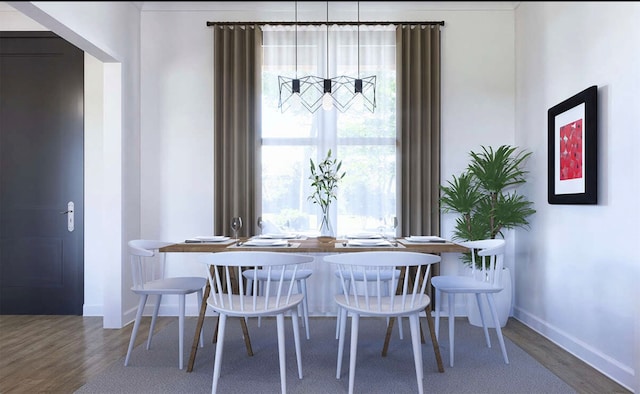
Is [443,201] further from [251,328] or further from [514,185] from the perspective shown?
[251,328]

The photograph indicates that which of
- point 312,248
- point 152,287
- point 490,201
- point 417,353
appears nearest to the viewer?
point 417,353

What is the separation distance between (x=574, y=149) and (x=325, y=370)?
87.4 inches

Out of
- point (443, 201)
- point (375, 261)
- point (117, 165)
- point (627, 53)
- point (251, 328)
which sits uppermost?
point (627, 53)

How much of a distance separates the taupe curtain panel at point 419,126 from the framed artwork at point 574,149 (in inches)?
38.6

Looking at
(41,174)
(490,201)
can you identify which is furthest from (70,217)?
(490,201)

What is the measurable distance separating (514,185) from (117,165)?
3524 mm

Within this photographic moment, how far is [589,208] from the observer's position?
2.75 metres

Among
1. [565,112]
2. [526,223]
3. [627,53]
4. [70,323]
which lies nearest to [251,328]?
[70,323]

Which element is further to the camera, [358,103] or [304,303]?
[358,103]

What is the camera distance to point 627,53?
241 centimetres

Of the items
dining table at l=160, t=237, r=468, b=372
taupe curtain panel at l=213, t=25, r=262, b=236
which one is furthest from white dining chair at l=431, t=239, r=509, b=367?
taupe curtain panel at l=213, t=25, r=262, b=236

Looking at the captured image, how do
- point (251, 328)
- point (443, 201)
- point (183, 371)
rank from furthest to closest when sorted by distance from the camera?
Answer: 1. point (443, 201)
2. point (251, 328)
3. point (183, 371)

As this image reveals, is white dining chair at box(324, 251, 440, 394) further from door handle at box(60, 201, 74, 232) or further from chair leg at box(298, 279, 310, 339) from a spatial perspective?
door handle at box(60, 201, 74, 232)

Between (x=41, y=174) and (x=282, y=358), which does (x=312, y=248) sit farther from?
(x=41, y=174)
